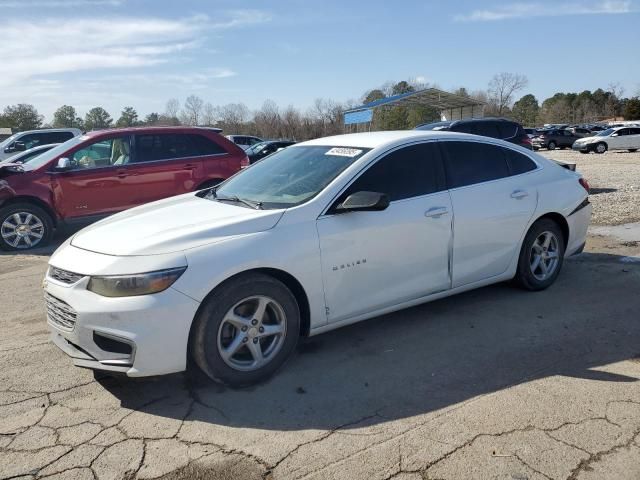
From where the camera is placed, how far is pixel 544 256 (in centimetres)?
538

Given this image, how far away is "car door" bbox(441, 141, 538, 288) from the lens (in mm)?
4617

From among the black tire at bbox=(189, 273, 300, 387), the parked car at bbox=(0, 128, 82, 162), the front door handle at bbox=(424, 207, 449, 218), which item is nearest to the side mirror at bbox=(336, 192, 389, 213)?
the front door handle at bbox=(424, 207, 449, 218)

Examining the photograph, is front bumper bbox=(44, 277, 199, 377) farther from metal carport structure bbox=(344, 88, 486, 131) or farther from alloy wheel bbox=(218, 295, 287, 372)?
metal carport structure bbox=(344, 88, 486, 131)

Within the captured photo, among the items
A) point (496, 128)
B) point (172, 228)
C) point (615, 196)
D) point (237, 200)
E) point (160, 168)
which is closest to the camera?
point (172, 228)

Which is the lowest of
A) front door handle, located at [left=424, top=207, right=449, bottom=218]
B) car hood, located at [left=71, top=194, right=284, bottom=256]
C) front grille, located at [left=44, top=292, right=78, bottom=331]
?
front grille, located at [left=44, top=292, right=78, bottom=331]

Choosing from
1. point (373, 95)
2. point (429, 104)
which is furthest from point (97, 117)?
point (429, 104)

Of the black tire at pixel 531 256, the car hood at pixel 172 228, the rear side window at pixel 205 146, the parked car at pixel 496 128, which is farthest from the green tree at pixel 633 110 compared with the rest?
the car hood at pixel 172 228

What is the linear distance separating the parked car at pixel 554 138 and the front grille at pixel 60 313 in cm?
3776

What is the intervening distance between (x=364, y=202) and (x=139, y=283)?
1609mm

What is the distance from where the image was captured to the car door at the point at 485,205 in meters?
4.62

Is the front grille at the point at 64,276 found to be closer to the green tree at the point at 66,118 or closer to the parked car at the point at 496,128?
the parked car at the point at 496,128

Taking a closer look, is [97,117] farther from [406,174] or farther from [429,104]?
[406,174]

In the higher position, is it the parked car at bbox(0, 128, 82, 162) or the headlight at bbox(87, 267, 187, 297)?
the parked car at bbox(0, 128, 82, 162)

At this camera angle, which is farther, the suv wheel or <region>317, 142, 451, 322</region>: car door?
the suv wheel
